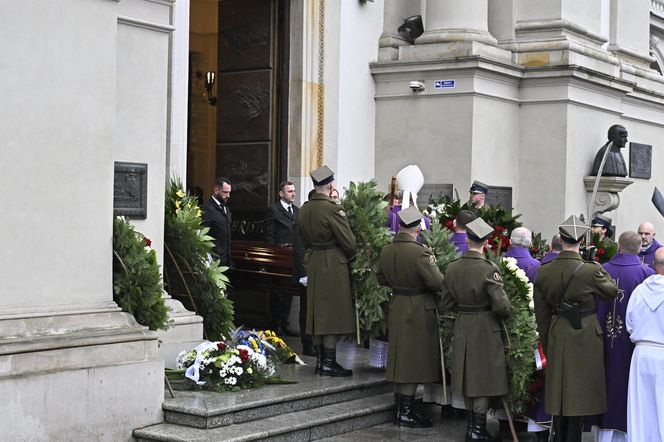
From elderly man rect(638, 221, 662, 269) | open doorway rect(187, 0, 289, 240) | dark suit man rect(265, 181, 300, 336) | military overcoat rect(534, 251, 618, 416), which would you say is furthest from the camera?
open doorway rect(187, 0, 289, 240)

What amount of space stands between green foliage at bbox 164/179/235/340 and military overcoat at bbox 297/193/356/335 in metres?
0.84

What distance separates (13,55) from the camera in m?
7.67

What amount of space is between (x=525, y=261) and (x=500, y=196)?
618cm

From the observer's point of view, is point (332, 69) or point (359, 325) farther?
point (332, 69)

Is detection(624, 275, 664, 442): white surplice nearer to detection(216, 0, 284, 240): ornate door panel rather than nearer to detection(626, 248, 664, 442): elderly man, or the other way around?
detection(626, 248, 664, 442): elderly man

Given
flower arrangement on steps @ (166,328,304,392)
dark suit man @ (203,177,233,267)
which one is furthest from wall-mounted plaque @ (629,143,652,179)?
flower arrangement on steps @ (166,328,304,392)

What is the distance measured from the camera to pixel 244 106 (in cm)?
1479

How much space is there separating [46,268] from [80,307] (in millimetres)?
410

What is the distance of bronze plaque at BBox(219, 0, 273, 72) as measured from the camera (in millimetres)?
14594

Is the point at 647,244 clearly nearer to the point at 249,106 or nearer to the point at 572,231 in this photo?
the point at 572,231

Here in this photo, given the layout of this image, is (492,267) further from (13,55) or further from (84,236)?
(13,55)

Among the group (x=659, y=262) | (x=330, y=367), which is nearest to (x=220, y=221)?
(x=330, y=367)

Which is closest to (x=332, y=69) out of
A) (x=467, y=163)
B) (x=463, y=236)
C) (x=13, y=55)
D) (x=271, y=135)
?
(x=271, y=135)

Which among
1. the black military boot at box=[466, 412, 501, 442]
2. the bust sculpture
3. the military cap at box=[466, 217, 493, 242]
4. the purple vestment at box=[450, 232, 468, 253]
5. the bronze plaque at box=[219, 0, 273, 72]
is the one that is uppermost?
the bronze plaque at box=[219, 0, 273, 72]
